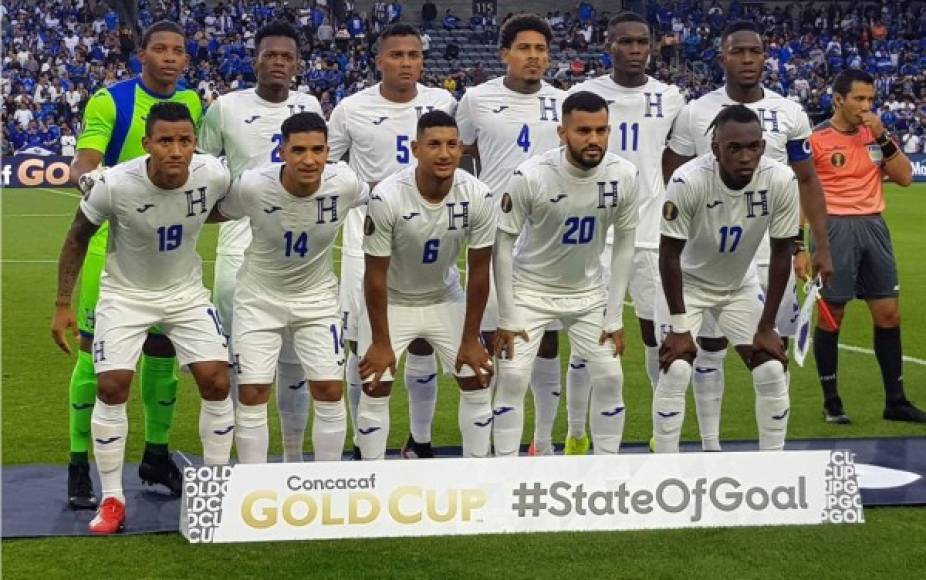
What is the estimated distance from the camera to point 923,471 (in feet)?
25.8

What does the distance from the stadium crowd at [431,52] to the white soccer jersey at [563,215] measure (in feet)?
92.0

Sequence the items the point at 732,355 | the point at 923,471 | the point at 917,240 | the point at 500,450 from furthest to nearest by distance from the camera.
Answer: the point at 917,240 → the point at 732,355 → the point at 923,471 → the point at 500,450

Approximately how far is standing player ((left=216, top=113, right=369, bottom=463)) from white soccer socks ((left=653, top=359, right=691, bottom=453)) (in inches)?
68.3

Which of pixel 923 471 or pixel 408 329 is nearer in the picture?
pixel 408 329

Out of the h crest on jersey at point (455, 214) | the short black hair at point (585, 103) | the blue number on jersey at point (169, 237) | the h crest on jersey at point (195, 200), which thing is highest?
the short black hair at point (585, 103)

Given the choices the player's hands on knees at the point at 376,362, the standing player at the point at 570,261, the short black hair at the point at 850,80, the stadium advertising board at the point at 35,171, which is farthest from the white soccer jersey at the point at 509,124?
the stadium advertising board at the point at 35,171

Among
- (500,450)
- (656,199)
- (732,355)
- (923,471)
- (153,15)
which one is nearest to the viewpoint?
(500,450)

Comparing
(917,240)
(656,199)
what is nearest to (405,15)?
(917,240)

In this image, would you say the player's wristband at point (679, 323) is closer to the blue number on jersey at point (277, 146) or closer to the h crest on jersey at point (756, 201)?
the h crest on jersey at point (756, 201)

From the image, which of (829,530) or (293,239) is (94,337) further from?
(829,530)

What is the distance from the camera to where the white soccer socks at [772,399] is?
7.33 m

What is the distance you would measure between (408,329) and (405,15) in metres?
38.0

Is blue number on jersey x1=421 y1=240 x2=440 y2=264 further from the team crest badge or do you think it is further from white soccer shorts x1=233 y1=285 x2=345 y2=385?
white soccer shorts x1=233 y1=285 x2=345 y2=385

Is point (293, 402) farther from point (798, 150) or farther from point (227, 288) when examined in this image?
point (798, 150)
